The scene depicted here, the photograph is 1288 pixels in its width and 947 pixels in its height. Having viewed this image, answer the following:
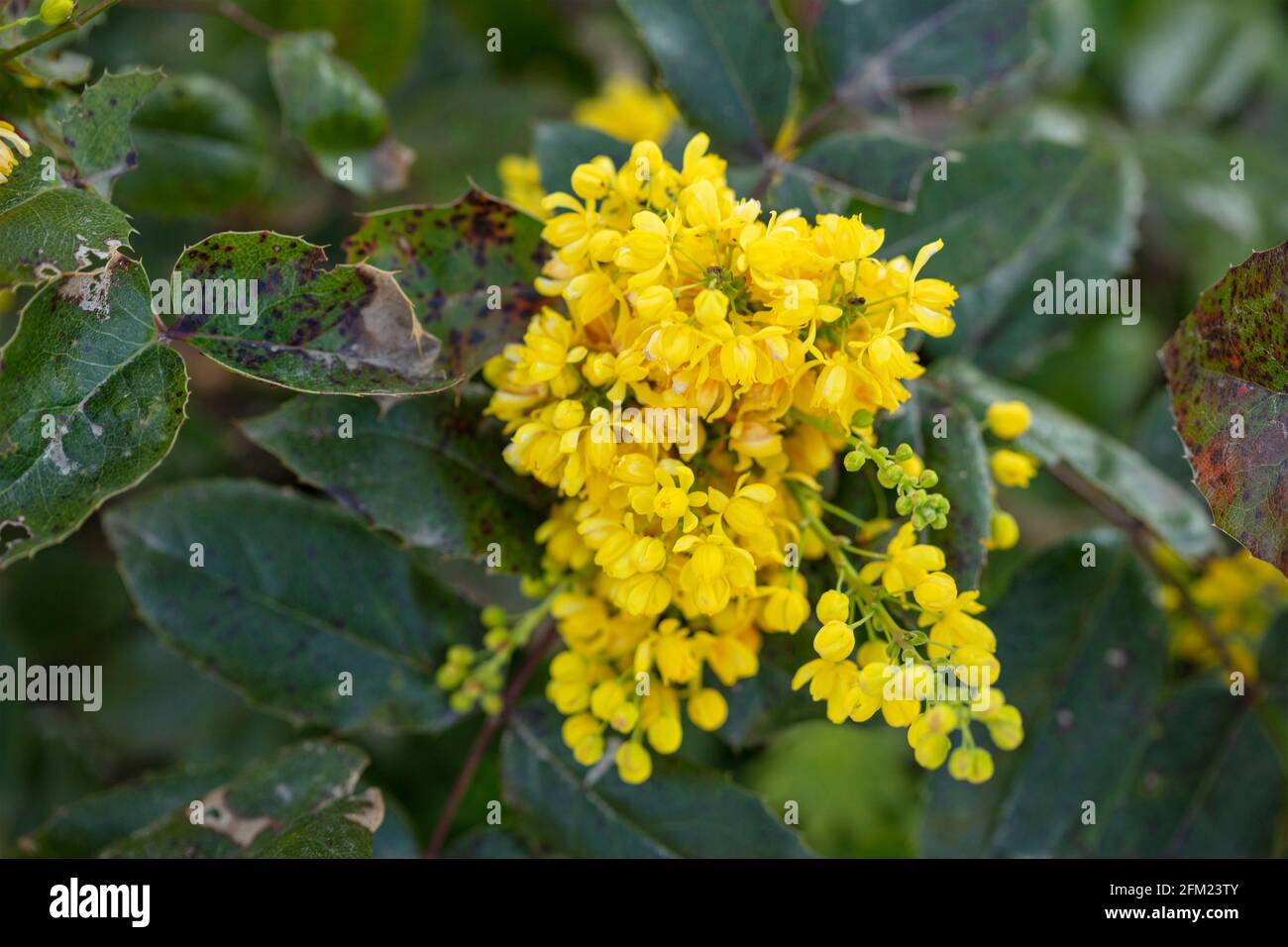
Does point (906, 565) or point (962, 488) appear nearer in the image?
point (906, 565)

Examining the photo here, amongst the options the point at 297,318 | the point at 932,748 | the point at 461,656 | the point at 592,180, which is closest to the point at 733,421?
the point at 592,180

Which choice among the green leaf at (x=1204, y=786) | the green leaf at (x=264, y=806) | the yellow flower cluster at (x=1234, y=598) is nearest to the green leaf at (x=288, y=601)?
the green leaf at (x=264, y=806)

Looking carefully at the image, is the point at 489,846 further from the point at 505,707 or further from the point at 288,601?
the point at 288,601

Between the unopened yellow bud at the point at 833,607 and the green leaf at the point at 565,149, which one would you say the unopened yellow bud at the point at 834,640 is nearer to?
the unopened yellow bud at the point at 833,607

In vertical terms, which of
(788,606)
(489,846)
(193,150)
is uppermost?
(193,150)

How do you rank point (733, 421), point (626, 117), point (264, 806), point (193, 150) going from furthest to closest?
1. point (626, 117)
2. point (193, 150)
3. point (264, 806)
4. point (733, 421)

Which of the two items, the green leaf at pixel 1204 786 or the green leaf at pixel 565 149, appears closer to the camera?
the green leaf at pixel 565 149

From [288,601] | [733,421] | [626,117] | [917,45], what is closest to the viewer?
[733,421]

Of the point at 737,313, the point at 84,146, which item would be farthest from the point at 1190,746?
the point at 84,146
